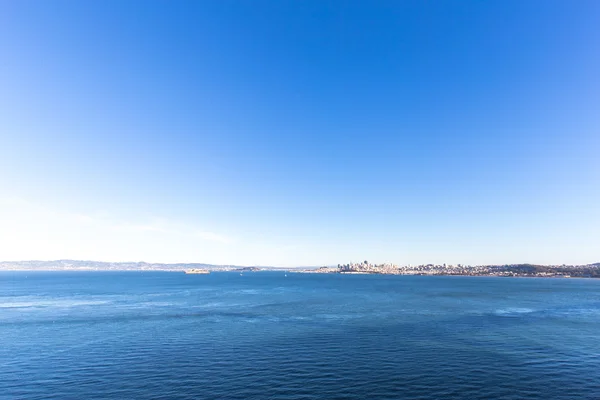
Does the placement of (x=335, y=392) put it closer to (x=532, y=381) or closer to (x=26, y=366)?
(x=532, y=381)

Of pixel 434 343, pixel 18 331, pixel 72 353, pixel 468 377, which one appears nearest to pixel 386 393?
pixel 468 377

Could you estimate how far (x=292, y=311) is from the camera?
96312 millimetres

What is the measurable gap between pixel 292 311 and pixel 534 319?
65.6 metres

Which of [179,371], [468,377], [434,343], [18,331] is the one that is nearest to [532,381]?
[468,377]

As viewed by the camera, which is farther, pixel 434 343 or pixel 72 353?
pixel 434 343

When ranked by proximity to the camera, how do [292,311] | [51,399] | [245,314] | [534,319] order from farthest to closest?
[292,311] < [245,314] < [534,319] < [51,399]

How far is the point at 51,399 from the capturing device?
118ft

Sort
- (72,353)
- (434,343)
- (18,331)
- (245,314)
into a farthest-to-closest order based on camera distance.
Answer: (245,314) → (18,331) → (434,343) → (72,353)

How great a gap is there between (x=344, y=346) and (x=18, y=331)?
71.4 meters

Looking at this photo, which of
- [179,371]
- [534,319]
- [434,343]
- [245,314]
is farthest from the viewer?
[245,314]

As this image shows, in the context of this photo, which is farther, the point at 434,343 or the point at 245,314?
the point at 245,314

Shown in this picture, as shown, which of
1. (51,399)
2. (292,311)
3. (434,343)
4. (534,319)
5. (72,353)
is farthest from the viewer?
(292,311)

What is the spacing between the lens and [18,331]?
68812 millimetres

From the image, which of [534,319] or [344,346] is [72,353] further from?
[534,319]
